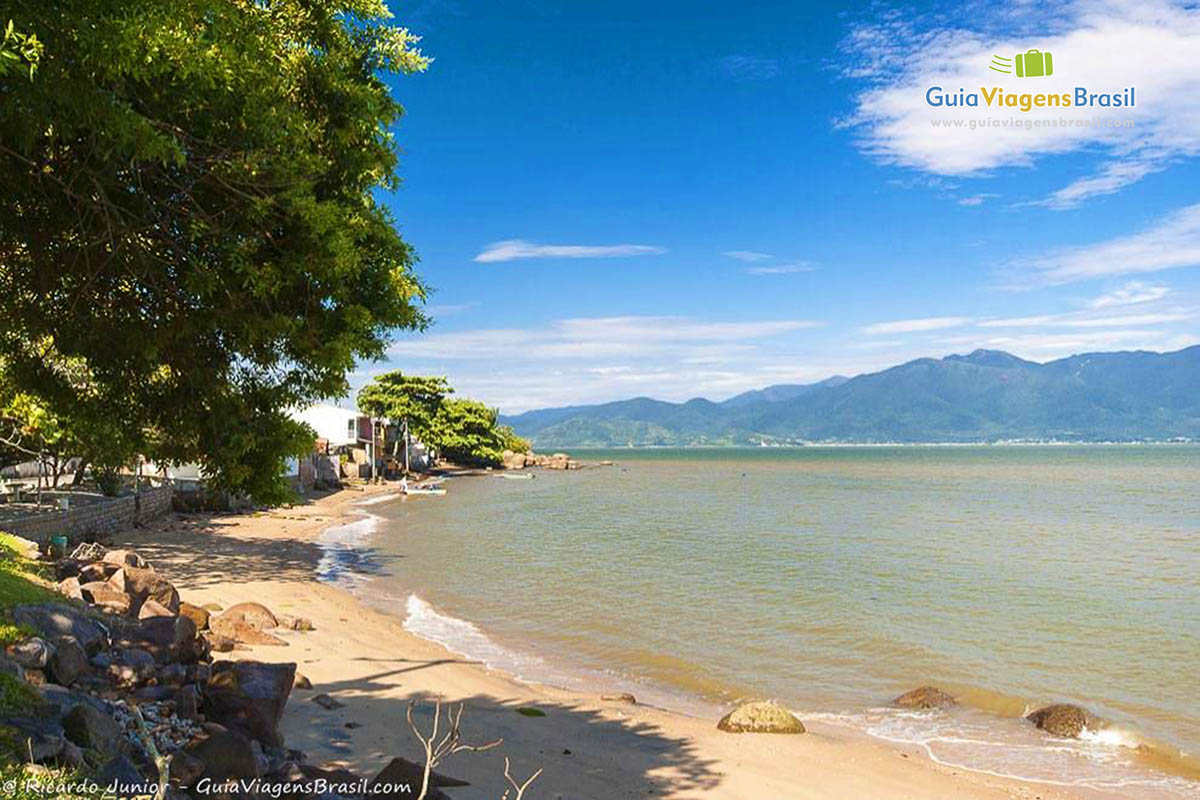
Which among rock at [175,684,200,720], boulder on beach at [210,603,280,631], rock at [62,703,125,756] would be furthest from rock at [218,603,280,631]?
rock at [62,703,125,756]

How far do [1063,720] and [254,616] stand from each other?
15743 mm

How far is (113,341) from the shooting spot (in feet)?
26.5

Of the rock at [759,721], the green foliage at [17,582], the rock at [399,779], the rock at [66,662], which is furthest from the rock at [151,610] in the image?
the rock at [759,721]

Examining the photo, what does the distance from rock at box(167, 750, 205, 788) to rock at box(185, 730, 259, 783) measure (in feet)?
0.48

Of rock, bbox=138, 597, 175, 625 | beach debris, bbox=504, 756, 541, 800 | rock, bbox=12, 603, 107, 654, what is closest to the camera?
beach debris, bbox=504, 756, 541, 800

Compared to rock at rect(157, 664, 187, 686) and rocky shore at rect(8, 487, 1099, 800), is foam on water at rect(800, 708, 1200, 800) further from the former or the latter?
rock at rect(157, 664, 187, 686)

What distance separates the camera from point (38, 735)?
6.47m

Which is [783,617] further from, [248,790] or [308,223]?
[308,223]

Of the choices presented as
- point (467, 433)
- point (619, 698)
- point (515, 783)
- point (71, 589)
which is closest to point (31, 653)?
point (515, 783)

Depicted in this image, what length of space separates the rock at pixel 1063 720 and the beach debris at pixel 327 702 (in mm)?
11652

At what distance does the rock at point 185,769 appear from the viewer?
7.17 m

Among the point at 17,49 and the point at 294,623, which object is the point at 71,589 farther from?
the point at 17,49

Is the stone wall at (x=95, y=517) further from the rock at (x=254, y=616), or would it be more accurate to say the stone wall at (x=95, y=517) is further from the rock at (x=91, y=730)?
the rock at (x=91, y=730)

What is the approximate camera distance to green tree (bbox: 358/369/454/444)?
96.6 meters
